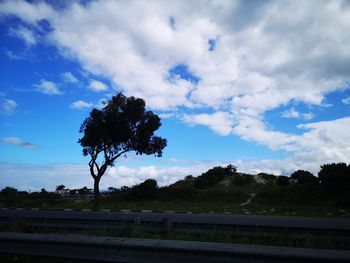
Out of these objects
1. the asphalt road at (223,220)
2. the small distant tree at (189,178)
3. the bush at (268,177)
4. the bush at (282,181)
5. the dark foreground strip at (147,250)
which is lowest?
the dark foreground strip at (147,250)

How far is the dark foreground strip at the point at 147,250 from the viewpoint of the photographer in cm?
426

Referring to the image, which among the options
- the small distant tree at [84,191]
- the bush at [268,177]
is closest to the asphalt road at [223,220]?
the bush at [268,177]

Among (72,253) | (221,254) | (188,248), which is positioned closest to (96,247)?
(72,253)

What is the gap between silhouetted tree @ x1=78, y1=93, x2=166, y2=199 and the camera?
3030 cm

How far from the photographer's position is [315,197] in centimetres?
3409

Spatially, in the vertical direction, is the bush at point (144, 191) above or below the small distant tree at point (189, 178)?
below

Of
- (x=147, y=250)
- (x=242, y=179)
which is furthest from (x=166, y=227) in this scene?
(x=242, y=179)

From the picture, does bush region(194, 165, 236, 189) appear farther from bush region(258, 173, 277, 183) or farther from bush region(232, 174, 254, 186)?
bush region(258, 173, 277, 183)

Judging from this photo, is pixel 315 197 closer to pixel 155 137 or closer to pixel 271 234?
pixel 155 137

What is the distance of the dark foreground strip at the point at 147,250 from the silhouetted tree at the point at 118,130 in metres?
24.5

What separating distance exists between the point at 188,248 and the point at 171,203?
31.4 m

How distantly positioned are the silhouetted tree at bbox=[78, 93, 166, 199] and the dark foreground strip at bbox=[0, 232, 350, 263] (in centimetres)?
2449

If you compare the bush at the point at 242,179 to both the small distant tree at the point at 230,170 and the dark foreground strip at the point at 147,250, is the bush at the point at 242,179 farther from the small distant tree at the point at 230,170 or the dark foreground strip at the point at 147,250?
the dark foreground strip at the point at 147,250

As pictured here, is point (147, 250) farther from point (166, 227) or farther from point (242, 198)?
point (242, 198)
